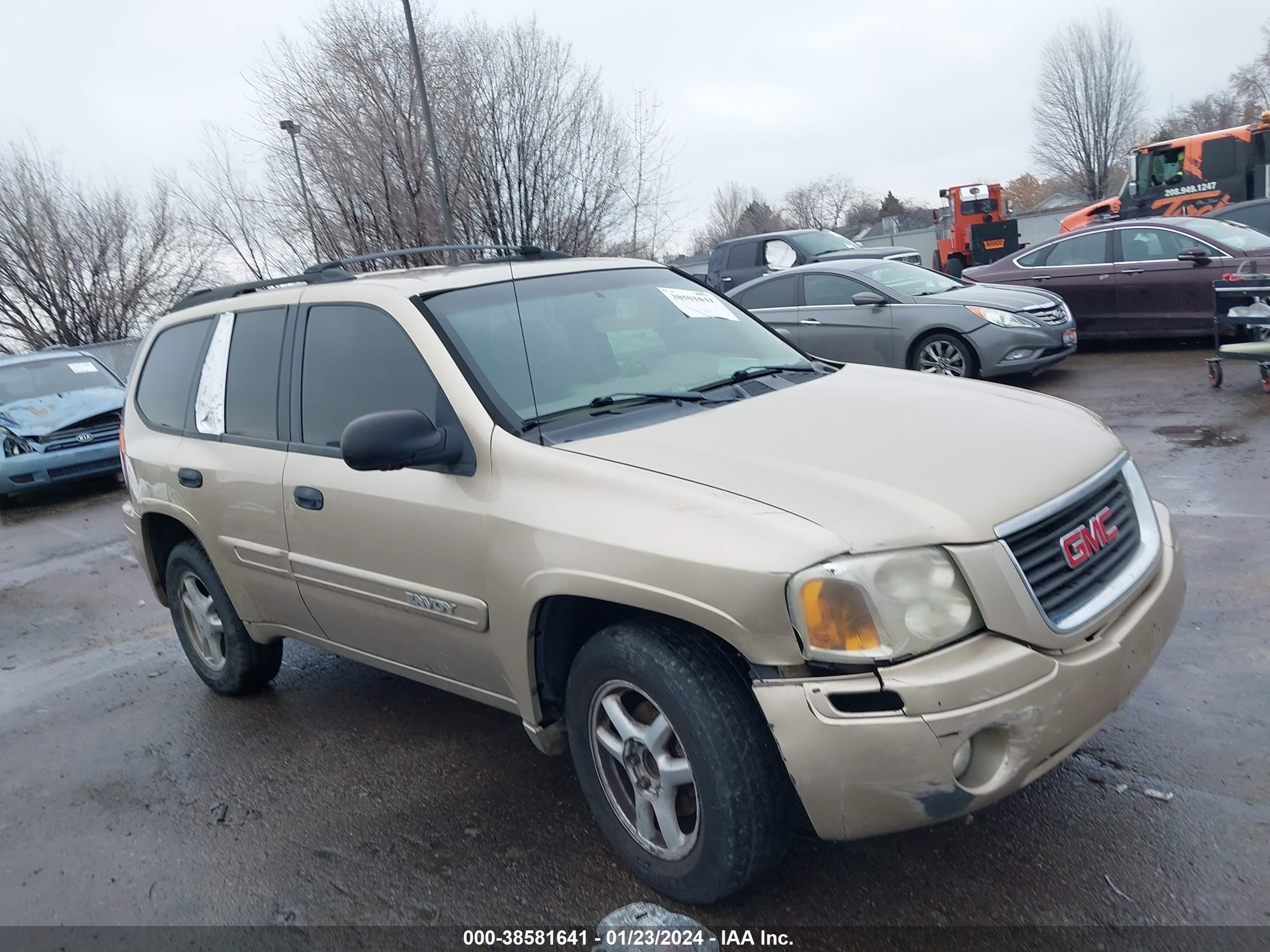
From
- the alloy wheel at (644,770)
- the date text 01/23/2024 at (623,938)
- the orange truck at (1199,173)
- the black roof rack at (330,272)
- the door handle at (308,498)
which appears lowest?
the date text 01/23/2024 at (623,938)

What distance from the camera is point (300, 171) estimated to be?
1636 cm

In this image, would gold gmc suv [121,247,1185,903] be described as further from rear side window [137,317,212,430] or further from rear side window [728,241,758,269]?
rear side window [728,241,758,269]

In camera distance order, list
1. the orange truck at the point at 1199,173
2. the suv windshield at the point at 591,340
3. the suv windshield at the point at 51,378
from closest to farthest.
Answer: the suv windshield at the point at 591,340, the suv windshield at the point at 51,378, the orange truck at the point at 1199,173

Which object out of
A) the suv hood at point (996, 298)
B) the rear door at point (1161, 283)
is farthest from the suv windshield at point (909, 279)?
the rear door at point (1161, 283)

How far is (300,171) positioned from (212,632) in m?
13.0

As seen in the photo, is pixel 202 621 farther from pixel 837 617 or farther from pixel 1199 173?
pixel 1199 173

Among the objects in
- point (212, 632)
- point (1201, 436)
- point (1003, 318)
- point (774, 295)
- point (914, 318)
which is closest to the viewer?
point (212, 632)

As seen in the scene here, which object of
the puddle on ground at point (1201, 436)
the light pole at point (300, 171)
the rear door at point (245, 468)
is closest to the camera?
the rear door at point (245, 468)

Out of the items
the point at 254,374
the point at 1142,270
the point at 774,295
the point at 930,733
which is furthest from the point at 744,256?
the point at 930,733

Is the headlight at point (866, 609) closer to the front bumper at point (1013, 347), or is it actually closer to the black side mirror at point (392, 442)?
the black side mirror at point (392, 442)

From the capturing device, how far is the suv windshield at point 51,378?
501 inches

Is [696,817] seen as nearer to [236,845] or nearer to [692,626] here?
[692,626]

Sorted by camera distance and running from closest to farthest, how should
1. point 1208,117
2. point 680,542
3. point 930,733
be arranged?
point 930,733 < point 680,542 < point 1208,117

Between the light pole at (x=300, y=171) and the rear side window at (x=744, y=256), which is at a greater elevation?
the light pole at (x=300, y=171)
